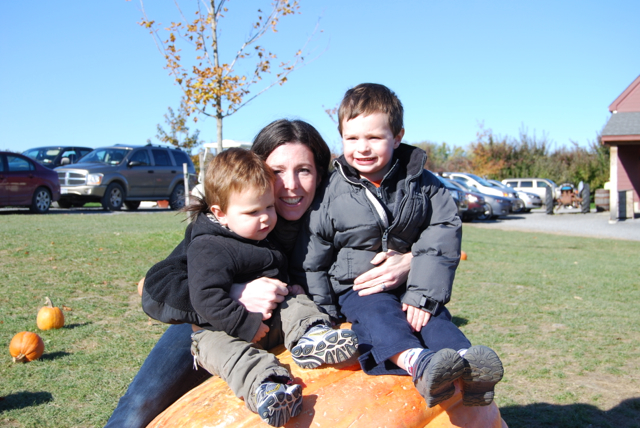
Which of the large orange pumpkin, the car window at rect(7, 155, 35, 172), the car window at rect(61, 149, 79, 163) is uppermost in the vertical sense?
the car window at rect(61, 149, 79, 163)

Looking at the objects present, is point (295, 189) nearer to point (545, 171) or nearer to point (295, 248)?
point (295, 248)

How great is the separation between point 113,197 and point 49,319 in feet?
45.4

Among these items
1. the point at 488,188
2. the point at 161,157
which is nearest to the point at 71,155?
the point at 161,157

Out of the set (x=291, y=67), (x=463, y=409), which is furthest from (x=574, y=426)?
(x=291, y=67)

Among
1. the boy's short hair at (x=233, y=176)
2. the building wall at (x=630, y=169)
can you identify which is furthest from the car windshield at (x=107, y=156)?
the building wall at (x=630, y=169)

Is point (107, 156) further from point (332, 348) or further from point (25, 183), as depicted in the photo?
point (332, 348)

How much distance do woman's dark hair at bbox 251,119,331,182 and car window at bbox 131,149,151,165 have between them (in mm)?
17103

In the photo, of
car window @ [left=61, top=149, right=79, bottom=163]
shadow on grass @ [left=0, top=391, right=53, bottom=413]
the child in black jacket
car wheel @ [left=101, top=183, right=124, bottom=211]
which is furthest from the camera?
car window @ [left=61, top=149, right=79, bottom=163]

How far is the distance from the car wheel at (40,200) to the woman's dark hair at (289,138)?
591 inches

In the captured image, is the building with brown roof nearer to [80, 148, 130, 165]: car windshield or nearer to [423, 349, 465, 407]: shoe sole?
[80, 148, 130, 165]: car windshield

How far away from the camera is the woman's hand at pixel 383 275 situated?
260 cm

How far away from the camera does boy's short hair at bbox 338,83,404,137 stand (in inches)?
110

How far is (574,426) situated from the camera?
3.79 m

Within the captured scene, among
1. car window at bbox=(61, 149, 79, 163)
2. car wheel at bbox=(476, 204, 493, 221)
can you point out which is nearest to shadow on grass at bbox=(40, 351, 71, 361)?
car wheel at bbox=(476, 204, 493, 221)
